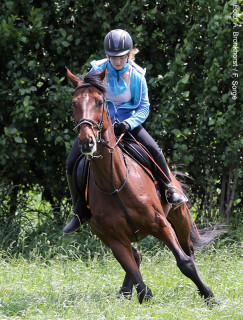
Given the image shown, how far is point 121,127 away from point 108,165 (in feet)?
1.51

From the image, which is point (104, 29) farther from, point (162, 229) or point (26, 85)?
point (162, 229)

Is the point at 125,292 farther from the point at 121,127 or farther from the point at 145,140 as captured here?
the point at 121,127

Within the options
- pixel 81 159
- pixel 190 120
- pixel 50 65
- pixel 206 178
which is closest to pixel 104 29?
pixel 50 65

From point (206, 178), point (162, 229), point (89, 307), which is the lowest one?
point (206, 178)

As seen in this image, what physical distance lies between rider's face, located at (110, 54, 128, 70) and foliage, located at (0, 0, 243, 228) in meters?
2.70

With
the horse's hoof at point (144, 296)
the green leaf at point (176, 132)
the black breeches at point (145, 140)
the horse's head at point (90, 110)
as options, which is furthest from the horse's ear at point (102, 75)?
the green leaf at point (176, 132)

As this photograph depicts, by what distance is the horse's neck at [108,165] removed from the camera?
553 centimetres

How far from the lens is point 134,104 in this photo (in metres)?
6.17

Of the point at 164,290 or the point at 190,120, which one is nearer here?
the point at 164,290

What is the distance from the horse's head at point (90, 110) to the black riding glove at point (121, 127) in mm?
427

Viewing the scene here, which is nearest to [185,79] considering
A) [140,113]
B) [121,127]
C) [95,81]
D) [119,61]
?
[140,113]

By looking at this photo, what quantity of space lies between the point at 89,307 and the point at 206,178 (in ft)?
13.9

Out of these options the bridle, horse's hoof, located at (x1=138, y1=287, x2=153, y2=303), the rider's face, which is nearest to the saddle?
the bridle

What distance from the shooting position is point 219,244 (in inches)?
345
